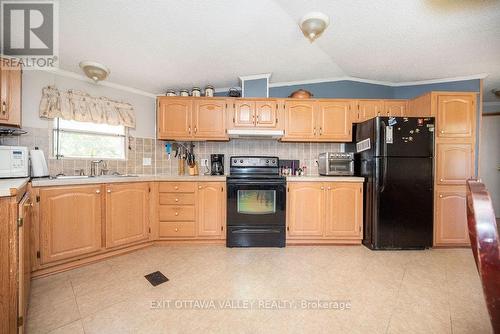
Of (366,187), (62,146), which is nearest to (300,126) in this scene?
(366,187)

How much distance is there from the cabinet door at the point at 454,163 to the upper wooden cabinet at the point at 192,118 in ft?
8.97

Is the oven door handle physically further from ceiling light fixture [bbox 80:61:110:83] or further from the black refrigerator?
ceiling light fixture [bbox 80:61:110:83]

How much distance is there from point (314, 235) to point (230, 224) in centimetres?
108

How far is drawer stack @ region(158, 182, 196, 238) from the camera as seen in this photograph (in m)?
2.63

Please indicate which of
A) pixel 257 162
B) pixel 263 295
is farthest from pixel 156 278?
pixel 257 162

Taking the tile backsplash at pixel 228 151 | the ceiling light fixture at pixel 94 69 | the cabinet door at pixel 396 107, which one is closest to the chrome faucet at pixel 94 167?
the tile backsplash at pixel 228 151

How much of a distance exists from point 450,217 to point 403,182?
0.77 meters

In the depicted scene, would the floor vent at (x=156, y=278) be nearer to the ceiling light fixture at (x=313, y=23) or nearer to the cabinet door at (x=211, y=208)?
the cabinet door at (x=211, y=208)

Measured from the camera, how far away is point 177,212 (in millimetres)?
2635

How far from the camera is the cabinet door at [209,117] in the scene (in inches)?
116

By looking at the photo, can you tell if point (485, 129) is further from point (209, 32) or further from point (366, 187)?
point (209, 32)

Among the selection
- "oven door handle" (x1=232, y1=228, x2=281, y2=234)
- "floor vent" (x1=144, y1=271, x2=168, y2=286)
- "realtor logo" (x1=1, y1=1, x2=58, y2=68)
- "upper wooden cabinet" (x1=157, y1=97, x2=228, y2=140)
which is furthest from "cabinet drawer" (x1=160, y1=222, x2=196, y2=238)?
"realtor logo" (x1=1, y1=1, x2=58, y2=68)

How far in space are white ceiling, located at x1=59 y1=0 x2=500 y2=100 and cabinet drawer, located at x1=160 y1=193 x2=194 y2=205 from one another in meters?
1.57

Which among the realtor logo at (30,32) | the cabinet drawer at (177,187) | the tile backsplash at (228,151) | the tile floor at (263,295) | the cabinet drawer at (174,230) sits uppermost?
the realtor logo at (30,32)
